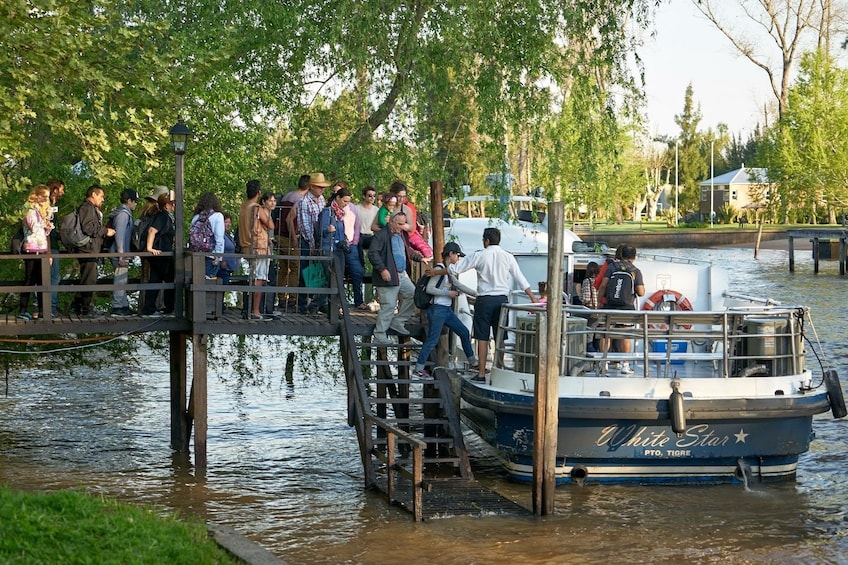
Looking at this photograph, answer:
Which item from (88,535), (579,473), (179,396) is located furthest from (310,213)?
(88,535)

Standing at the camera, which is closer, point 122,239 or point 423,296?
point 423,296

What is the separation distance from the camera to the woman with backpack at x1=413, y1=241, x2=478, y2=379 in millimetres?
16453

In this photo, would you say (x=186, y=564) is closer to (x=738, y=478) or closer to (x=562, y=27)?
(x=738, y=478)

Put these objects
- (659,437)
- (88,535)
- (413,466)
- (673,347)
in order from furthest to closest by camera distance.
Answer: (673,347)
(659,437)
(413,466)
(88,535)

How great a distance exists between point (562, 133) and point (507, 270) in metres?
5.99

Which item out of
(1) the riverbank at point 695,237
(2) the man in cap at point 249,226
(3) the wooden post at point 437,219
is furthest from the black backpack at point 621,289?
(1) the riverbank at point 695,237

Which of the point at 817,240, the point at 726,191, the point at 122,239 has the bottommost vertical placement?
the point at 122,239

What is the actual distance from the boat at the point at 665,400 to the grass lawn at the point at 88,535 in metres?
5.61

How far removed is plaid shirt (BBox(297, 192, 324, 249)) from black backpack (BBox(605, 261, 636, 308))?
13.5 feet

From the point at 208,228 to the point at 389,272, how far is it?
99.6 inches

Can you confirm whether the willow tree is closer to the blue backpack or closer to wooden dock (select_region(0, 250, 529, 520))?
wooden dock (select_region(0, 250, 529, 520))

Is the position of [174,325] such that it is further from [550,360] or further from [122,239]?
[550,360]

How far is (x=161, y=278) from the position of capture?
17.7 m

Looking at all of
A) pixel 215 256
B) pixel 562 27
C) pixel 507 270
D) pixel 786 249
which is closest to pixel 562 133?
pixel 562 27
